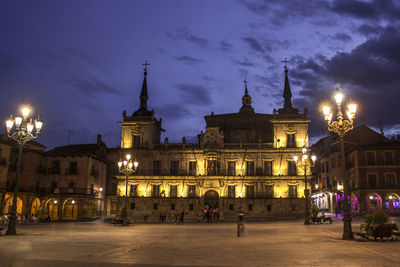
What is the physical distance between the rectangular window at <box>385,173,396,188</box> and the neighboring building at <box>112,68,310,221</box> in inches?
423

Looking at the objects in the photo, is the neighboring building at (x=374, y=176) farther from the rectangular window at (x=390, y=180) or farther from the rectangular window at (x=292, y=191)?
the rectangular window at (x=292, y=191)

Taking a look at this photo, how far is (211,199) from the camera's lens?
166 feet

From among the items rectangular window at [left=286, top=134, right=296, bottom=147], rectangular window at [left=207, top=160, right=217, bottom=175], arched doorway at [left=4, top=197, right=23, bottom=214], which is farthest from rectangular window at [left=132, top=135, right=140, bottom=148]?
rectangular window at [left=286, top=134, right=296, bottom=147]

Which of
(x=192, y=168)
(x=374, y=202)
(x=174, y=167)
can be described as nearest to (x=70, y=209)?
(x=174, y=167)

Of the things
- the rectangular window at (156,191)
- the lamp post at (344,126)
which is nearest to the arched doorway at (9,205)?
the rectangular window at (156,191)

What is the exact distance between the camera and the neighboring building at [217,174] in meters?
49.8

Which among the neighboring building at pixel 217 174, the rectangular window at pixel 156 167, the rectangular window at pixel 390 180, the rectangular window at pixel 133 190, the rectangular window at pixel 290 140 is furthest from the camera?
the rectangular window at pixel 156 167

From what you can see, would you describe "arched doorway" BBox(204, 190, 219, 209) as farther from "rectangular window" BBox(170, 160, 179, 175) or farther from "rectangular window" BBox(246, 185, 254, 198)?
"rectangular window" BBox(170, 160, 179, 175)

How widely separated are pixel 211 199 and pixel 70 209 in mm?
19723

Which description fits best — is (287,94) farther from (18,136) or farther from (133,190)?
(18,136)

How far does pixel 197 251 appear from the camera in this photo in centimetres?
1300

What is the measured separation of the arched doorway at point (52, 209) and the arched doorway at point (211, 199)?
20.6 m

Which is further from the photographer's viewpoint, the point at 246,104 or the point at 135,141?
the point at 246,104

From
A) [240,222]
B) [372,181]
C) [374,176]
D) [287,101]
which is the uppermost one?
[287,101]
